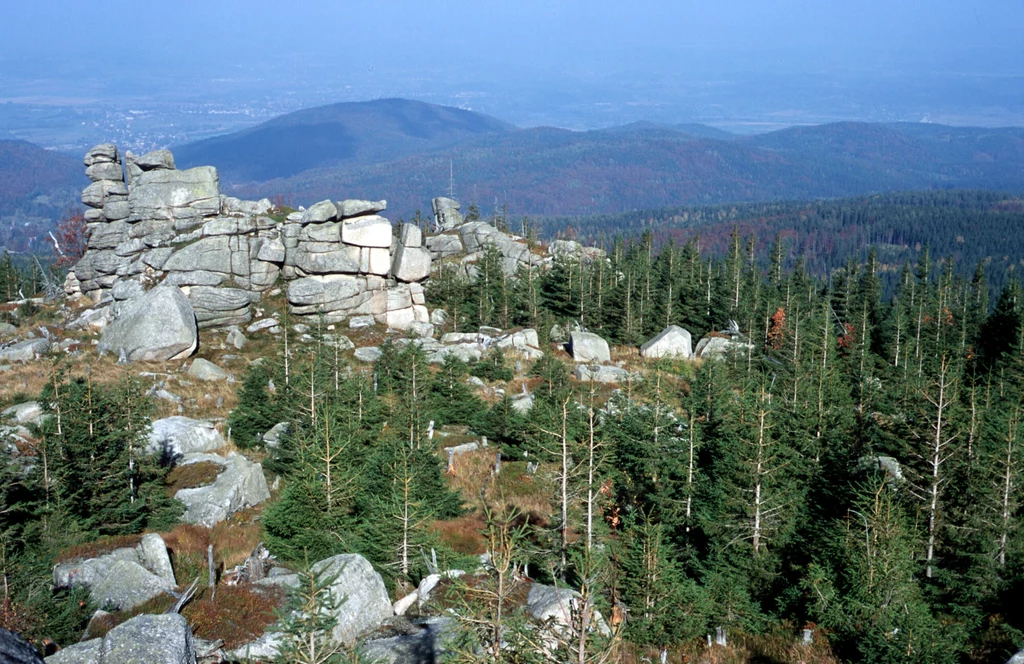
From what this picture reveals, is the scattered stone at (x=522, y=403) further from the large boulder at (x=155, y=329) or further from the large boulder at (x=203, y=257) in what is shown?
the large boulder at (x=203, y=257)

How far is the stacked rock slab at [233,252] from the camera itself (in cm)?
5188

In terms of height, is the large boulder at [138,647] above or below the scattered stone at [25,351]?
above

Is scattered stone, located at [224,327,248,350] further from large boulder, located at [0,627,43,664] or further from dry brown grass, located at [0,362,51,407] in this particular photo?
large boulder, located at [0,627,43,664]

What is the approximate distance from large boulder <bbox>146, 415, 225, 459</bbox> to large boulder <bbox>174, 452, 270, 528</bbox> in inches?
120

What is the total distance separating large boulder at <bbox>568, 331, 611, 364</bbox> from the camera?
53125 millimetres

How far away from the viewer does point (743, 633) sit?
2092 centimetres

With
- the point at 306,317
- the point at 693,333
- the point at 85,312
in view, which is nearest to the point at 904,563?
the point at 306,317

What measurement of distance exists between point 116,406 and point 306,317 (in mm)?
29148

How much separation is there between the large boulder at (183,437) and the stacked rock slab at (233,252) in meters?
20.6

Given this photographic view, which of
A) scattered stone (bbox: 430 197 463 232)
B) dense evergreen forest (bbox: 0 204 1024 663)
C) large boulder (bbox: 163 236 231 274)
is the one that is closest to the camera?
dense evergreen forest (bbox: 0 204 1024 663)

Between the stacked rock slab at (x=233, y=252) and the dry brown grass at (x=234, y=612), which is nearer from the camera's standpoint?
the dry brown grass at (x=234, y=612)

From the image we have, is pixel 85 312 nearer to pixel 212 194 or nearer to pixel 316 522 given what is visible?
pixel 212 194

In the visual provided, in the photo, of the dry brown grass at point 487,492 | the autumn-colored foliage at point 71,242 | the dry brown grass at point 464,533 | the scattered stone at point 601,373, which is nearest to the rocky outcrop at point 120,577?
the dry brown grass at point 464,533

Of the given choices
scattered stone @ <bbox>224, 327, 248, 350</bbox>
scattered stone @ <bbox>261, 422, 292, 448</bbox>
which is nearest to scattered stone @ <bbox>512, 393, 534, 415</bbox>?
scattered stone @ <bbox>261, 422, 292, 448</bbox>
